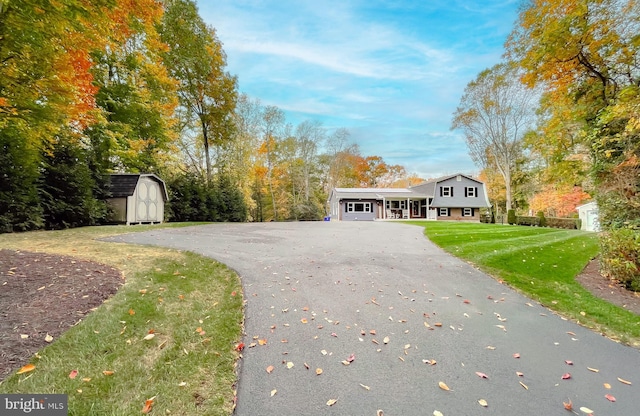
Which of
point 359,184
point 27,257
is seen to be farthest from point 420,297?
point 359,184

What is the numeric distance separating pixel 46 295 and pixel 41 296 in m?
0.05

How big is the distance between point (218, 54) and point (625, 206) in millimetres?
22573

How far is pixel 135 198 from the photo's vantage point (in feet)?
46.6

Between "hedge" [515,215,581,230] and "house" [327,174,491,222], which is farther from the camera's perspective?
"house" [327,174,491,222]

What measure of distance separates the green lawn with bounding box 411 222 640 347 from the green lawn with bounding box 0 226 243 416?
15.8 ft

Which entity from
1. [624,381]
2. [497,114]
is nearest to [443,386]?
[624,381]

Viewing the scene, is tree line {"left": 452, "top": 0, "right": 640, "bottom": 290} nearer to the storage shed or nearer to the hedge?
the storage shed

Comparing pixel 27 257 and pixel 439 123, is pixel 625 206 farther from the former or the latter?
pixel 439 123

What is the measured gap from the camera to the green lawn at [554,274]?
395 cm

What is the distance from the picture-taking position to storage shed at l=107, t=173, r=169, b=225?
45.2 ft

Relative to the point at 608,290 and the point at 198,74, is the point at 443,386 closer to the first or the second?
the point at 608,290

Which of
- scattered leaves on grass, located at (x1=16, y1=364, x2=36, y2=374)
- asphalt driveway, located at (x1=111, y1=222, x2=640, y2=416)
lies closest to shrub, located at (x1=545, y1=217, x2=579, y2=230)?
asphalt driveway, located at (x1=111, y1=222, x2=640, y2=416)

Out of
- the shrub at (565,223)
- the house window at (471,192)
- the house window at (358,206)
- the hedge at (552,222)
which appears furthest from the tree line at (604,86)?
the house window at (471,192)

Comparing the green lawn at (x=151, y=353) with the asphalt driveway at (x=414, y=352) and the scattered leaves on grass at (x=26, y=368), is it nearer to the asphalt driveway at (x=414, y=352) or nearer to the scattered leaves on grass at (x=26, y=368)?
the scattered leaves on grass at (x=26, y=368)
